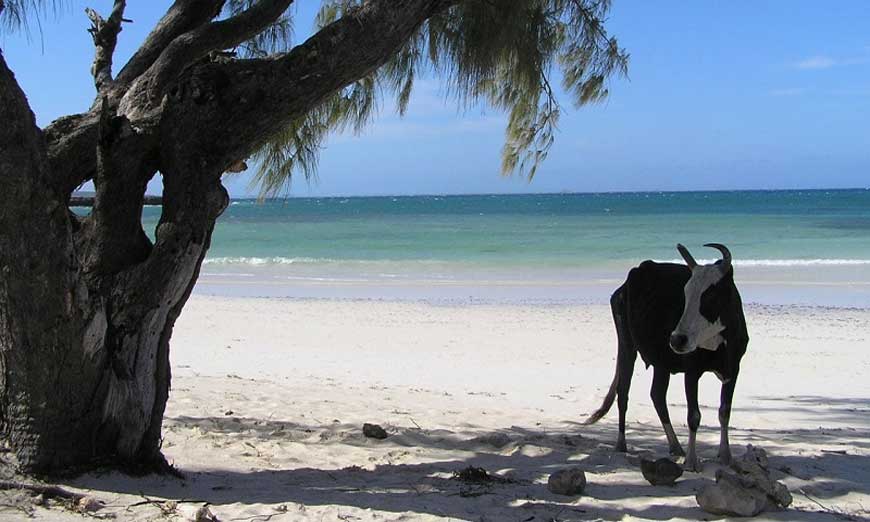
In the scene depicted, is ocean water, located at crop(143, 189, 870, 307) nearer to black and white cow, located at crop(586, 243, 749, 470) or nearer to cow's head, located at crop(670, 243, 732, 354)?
black and white cow, located at crop(586, 243, 749, 470)

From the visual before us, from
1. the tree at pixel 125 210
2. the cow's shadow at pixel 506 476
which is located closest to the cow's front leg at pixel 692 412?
the cow's shadow at pixel 506 476

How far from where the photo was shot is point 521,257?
25984 millimetres

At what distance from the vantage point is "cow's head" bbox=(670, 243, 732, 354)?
14.1 feet

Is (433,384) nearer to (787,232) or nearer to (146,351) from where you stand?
(146,351)

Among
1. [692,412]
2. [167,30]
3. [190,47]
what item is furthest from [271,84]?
[692,412]

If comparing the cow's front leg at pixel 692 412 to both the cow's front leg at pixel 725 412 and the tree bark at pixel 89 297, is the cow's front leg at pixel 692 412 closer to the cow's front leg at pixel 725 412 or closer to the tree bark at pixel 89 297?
the cow's front leg at pixel 725 412

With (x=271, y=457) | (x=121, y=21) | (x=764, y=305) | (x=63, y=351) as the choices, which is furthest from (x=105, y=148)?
(x=764, y=305)

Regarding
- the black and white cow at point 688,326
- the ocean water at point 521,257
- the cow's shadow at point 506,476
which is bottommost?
the cow's shadow at point 506,476

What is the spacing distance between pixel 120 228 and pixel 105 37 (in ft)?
5.31

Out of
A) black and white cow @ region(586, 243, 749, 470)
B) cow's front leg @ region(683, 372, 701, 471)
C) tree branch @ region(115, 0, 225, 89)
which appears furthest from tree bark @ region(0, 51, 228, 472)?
cow's front leg @ region(683, 372, 701, 471)

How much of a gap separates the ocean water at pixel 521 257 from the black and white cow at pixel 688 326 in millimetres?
3235

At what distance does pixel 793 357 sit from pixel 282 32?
7.37m

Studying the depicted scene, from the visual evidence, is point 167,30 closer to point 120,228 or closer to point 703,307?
point 120,228

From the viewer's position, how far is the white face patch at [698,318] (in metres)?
4.30
